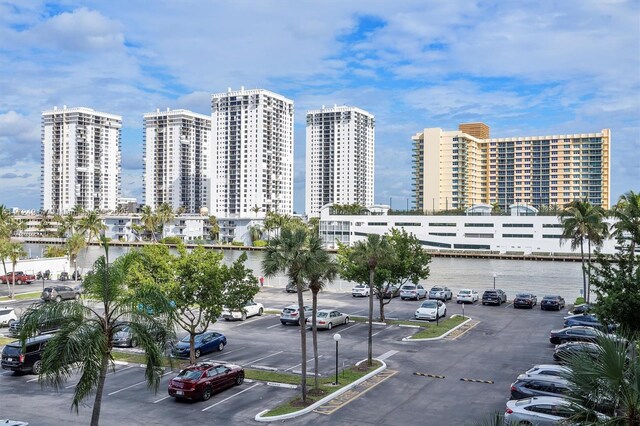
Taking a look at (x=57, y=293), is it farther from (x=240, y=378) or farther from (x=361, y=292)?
(x=240, y=378)

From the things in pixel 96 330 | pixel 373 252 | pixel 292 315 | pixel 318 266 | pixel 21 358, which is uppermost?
pixel 373 252

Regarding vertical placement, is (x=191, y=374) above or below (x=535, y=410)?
above

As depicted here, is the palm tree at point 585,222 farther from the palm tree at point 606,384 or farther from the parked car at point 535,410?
the palm tree at point 606,384

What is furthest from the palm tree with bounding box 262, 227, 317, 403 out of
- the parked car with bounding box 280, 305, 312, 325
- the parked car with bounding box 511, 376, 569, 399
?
the parked car with bounding box 280, 305, 312, 325

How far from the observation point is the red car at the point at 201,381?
22609 millimetres

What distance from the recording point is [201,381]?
2294 cm

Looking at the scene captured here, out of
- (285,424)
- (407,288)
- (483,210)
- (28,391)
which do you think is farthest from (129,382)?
(483,210)

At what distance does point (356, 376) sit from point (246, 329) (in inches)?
577

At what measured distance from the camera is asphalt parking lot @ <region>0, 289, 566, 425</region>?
21.1 meters

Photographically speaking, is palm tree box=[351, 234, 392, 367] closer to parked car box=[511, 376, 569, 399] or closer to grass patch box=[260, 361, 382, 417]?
grass patch box=[260, 361, 382, 417]

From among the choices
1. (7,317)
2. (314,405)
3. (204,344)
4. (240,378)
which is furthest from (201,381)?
(7,317)

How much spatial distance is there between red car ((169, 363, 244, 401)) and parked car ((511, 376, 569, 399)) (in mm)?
11467

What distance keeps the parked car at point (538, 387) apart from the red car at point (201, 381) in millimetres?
11467

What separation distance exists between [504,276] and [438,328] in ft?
190
